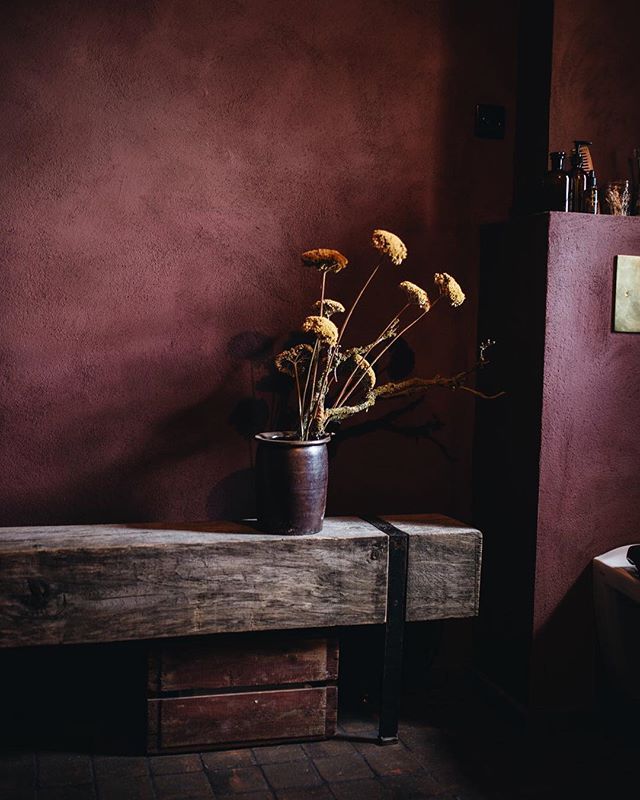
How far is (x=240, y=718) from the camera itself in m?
2.65

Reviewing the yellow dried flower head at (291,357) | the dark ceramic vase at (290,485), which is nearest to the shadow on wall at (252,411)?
the yellow dried flower head at (291,357)

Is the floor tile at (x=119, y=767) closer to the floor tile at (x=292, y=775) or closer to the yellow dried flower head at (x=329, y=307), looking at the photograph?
the floor tile at (x=292, y=775)

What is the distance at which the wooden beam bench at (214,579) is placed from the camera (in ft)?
7.93

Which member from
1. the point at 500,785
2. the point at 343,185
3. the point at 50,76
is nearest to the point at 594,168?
the point at 343,185

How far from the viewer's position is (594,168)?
3.05 meters

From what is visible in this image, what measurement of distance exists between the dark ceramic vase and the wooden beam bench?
5 cm

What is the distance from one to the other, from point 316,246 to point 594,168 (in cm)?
100

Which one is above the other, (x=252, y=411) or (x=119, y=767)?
(x=252, y=411)

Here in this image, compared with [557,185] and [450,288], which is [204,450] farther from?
[557,185]

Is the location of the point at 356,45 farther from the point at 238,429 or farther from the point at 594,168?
the point at 238,429

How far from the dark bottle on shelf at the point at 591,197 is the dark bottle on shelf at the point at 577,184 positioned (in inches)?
0.4

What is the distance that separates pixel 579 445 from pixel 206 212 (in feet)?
4.80

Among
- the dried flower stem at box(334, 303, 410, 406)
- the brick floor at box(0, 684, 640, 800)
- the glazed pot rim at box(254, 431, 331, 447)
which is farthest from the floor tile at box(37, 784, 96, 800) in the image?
the dried flower stem at box(334, 303, 410, 406)

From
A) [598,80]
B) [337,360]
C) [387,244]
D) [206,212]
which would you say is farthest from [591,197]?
[206,212]
